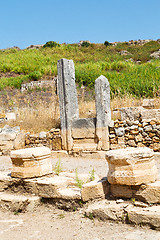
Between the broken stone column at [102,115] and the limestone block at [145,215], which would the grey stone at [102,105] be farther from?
the limestone block at [145,215]

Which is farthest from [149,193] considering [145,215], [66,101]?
[66,101]

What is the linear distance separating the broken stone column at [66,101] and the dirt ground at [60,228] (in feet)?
12.8

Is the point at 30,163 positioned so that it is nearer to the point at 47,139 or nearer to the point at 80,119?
the point at 80,119

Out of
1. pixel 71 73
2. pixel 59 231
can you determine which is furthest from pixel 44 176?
pixel 71 73

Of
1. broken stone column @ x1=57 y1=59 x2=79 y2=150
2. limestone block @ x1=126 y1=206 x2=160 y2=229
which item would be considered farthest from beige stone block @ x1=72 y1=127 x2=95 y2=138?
limestone block @ x1=126 y1=206 x2=160 y2=229

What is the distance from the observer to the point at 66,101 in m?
8.24

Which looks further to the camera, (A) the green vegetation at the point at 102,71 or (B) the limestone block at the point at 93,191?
(A) the green vegetation at the point at 102,71

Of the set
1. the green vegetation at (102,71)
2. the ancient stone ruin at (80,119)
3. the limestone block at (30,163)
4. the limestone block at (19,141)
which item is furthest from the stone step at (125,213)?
the green vegetation at (102,71)

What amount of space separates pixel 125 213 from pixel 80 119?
4808 millimetres

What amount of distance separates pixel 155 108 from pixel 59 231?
5744mm

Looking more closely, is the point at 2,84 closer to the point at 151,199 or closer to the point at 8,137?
the point at 8,137

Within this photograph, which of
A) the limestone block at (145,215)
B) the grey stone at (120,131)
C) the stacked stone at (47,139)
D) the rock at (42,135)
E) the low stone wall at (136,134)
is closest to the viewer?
the limestone block at (145,215)

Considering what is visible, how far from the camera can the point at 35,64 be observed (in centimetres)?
2184

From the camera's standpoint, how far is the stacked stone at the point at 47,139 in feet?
28.0
